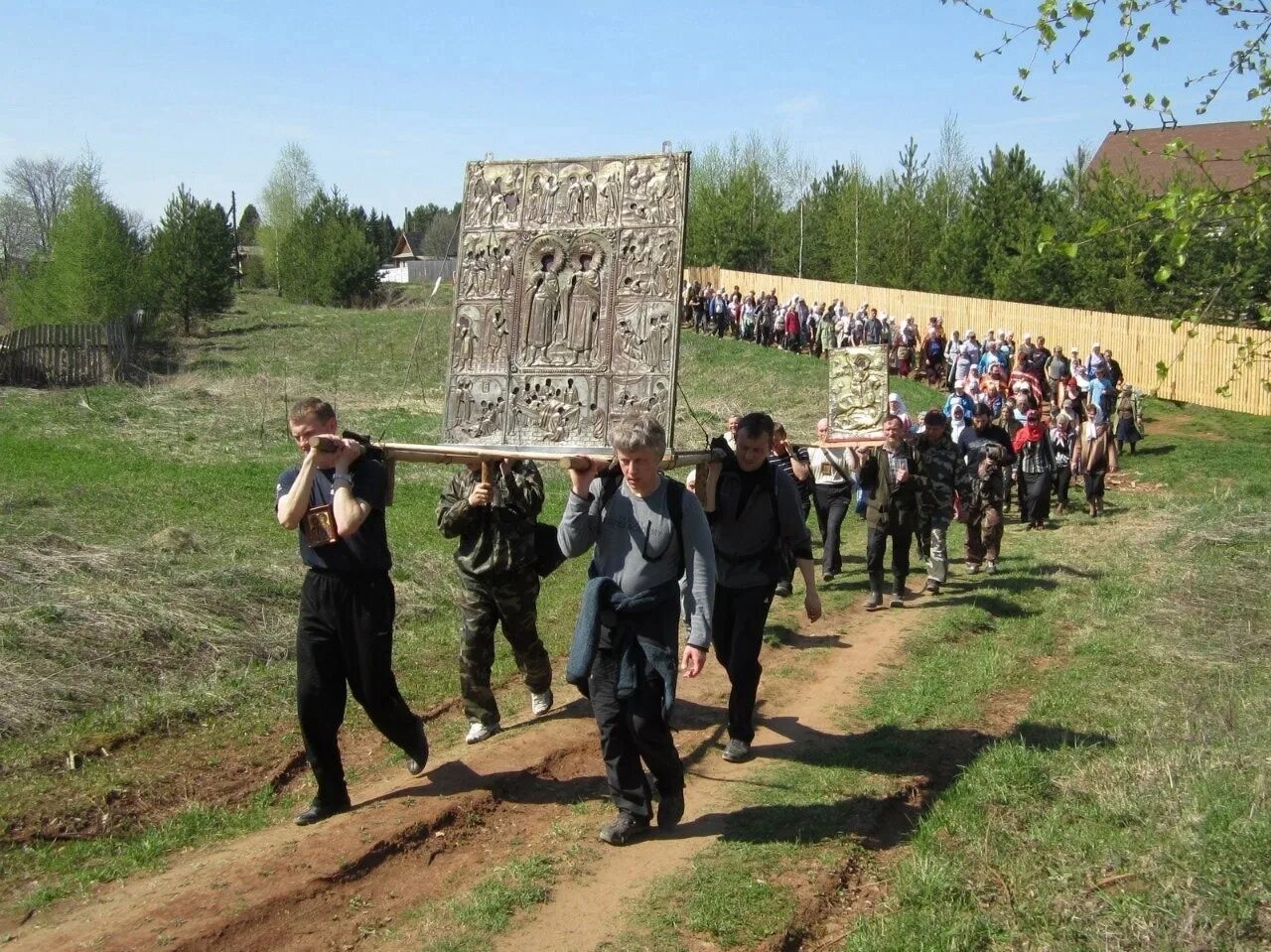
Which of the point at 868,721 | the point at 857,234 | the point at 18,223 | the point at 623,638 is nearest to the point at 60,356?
the point at 868,721

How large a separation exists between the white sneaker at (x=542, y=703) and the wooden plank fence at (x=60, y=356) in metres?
27.6

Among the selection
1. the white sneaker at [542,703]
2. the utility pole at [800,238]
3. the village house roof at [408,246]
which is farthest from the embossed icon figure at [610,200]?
the village house roof at [408,246]

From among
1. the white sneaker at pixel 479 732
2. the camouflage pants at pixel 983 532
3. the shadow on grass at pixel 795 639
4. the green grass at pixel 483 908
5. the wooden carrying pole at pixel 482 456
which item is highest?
the wooden carrying pole at pixel 482 456

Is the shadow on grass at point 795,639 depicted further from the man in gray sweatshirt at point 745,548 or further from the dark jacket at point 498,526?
the dark jacket at point 498,526

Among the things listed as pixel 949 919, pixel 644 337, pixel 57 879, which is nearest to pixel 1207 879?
pixel 949 919

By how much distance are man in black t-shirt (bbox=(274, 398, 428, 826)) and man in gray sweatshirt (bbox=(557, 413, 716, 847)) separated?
101 cm

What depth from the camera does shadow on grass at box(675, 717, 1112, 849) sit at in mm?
6305

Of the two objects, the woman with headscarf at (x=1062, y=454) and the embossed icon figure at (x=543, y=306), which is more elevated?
the embossed icon figure at (x=543, y=306)

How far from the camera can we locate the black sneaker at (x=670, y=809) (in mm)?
6254

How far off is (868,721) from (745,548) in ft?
5.77

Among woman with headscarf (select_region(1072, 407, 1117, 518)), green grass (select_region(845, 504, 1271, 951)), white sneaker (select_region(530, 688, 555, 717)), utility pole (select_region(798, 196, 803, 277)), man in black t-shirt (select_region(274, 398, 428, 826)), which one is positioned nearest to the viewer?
green grass (select_region(845, 504, 1271, 951))

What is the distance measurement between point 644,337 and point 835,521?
6089 mm

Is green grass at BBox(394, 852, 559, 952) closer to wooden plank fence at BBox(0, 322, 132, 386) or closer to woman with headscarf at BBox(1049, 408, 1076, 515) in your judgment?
woman with headscarf at BBox(1049, 408, 1076, 515)

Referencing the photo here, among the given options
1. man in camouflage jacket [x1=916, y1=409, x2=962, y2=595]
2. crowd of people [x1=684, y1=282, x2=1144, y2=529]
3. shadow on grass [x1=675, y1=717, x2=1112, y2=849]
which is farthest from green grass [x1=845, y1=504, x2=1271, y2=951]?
crowd of people [x1=684, y1=282, x2=1144, y2=529]
